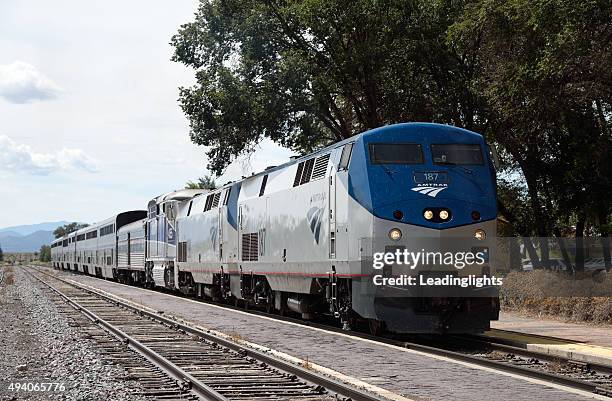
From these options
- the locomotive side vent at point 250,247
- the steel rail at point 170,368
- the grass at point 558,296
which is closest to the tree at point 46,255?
the locomotive side vent at point 250,247

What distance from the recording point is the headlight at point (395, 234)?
1528 centimetres

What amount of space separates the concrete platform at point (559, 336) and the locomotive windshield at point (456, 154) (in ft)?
11.2

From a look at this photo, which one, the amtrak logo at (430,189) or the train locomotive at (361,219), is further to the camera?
the amtrak logo at (430,189)

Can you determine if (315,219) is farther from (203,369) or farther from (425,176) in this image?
(203,369)

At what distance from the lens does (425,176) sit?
52.1 ft

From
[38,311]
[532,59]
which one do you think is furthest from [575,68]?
[38,311]

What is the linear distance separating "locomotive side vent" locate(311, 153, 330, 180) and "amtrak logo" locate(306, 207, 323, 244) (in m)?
0.69

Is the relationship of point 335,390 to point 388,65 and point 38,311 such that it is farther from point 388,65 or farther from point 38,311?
point 388,65

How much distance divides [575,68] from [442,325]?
10.3 m

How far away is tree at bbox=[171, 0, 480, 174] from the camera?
32.5 meters

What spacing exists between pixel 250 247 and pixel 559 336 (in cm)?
973

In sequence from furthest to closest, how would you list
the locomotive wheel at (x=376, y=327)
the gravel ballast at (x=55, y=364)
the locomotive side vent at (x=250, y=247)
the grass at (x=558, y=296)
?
the locomotive side vent at (x=250, y=247)
the grass at (x=558, y=296)
the locomotive wheel at (x=376, y=327)
the gravel ballast at (x=55, y=364)

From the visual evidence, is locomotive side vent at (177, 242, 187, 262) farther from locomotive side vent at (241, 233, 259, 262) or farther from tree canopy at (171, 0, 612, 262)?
locomotive side vent at (241, 233, 259, 262)

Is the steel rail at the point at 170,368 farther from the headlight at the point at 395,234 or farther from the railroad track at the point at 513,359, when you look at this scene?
the headlight at the point at 395,234
